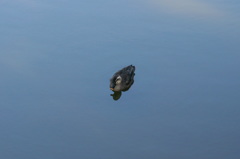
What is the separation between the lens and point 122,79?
3462 cm

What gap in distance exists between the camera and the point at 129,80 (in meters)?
34.8

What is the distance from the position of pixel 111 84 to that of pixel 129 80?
0.60 m

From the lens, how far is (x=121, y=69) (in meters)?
34.9

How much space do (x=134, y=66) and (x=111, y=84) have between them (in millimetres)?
1150

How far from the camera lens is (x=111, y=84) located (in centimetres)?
3456

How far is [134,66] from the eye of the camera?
35344 mm

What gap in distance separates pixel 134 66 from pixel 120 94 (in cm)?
115

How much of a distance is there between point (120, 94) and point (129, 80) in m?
0.52

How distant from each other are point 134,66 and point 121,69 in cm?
56

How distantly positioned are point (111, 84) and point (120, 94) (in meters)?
0.39

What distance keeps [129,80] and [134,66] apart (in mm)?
662

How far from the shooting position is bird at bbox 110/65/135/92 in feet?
113

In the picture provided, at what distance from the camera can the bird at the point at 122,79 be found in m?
34.6
